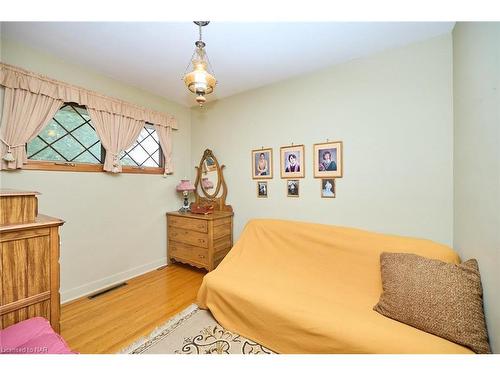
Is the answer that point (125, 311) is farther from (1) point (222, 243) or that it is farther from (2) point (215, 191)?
(2) point (215, 191)

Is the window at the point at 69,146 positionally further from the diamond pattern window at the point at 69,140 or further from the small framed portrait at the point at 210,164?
the small framed portrait at the point at 210,164

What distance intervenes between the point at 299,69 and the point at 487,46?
146 centimetres

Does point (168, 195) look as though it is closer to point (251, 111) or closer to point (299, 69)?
point (251, 111)

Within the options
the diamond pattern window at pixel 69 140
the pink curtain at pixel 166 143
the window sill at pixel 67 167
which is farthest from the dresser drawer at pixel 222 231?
the diamond pattern window at pixel 69 140

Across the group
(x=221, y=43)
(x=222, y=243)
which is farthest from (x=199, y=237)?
(x=221, y=43)

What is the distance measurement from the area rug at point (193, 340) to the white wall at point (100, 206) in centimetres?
119

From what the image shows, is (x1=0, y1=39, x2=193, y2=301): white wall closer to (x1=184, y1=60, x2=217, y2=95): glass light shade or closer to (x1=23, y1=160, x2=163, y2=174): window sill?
(x1=23, y1=160, x2=163, y2=174): window sill

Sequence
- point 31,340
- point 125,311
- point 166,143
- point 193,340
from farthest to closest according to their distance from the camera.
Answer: point 166,143
point 125,311
point 193,340
point 31,340

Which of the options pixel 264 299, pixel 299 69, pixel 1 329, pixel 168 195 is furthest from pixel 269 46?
pixel 1 329

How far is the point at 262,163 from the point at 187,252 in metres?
1.56

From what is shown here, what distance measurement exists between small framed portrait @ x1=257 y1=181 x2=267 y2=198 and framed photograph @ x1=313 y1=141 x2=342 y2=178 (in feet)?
2.16

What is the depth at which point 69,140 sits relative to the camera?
82.8 inches

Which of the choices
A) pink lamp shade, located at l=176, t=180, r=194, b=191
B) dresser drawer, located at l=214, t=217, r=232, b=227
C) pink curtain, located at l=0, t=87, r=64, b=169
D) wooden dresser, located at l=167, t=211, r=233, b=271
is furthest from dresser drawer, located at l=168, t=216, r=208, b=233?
pink curtain, located at l=0, t=87, r=64, b=169

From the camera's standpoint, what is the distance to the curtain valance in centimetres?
171
